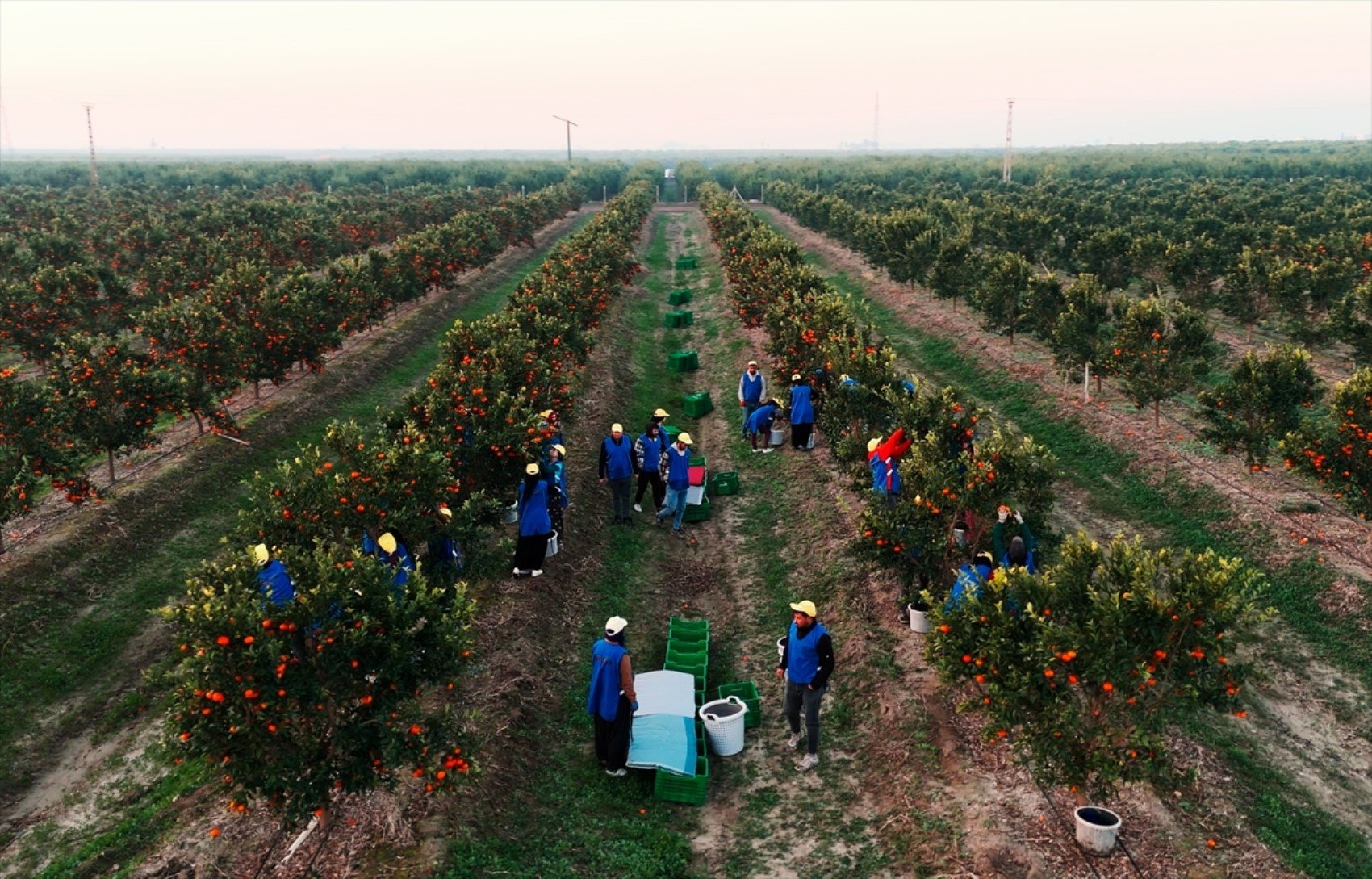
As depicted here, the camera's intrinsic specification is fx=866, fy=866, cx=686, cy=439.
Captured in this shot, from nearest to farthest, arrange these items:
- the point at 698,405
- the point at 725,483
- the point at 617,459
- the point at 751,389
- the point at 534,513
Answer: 1. the point at 534,513
2. the point at 617,459
3. the point at 725,483
4. the point at 751,389
5. the point at 698,405

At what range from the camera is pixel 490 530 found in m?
17.1

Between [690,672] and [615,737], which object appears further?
[690,672]

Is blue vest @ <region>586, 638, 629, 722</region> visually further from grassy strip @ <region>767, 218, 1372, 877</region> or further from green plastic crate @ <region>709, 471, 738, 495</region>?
green plastic crate @ <region>709, 471, 738, 495</region>

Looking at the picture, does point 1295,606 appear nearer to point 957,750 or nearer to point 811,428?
point 957,750

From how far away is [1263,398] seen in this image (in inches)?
658

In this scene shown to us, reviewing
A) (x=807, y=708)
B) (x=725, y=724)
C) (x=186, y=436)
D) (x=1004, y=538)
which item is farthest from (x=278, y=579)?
(x=186, y=436)

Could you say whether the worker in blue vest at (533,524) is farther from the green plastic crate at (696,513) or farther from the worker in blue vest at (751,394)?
the worker in blue vest at (751,394)

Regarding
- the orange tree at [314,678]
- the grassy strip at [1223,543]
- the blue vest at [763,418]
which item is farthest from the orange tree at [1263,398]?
the orange tree at [314,678]

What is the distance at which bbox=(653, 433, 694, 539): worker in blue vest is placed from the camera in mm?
17297

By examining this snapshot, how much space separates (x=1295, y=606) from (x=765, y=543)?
9.06 m

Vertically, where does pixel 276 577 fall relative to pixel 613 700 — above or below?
above

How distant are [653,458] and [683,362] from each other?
13499 millimetres

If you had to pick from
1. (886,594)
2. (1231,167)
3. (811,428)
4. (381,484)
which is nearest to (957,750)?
(886,594)

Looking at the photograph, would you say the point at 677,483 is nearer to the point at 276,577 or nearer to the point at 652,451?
the point at 652,451
